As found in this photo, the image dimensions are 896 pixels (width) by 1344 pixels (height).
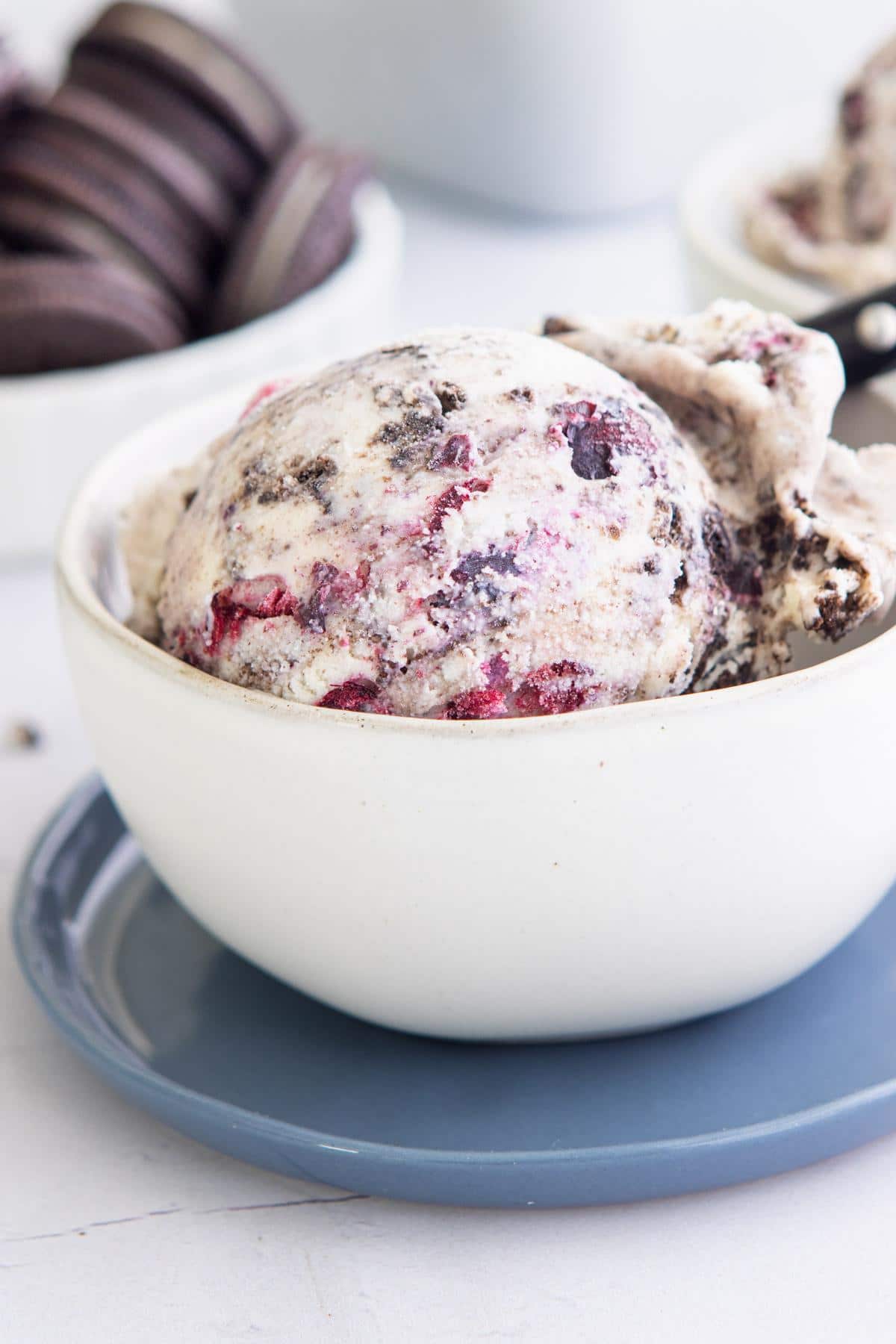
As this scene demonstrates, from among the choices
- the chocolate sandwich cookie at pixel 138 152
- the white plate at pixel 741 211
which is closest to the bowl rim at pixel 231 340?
the chocolate sandwich cookie at pixel 138 152

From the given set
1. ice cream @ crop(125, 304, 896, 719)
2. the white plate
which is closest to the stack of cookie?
the white plate

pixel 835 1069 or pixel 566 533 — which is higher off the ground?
pixel 566 533

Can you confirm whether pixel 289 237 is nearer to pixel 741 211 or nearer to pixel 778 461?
pixel 741 211

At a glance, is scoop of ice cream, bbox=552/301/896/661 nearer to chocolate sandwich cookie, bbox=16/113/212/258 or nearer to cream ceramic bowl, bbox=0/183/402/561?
cream ceramic bowl, bbox=0/183/402/561

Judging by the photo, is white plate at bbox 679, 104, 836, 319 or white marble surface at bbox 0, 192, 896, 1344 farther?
white plate at bbox 679, 104, 836, 319

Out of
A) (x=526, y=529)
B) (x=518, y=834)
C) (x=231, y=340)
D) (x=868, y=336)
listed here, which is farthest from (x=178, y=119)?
(x=518, y=834)

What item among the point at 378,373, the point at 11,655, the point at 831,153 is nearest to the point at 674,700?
the point at 378,373

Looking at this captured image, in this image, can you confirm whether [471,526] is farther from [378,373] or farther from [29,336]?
[29,336]
